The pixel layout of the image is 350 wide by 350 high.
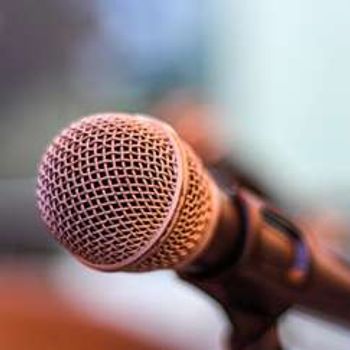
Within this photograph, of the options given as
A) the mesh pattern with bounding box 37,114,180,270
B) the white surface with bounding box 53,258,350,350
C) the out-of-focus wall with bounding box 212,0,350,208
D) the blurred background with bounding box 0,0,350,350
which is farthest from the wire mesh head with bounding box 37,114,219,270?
the out-of-focus wall with bounding box 212,0,350,208

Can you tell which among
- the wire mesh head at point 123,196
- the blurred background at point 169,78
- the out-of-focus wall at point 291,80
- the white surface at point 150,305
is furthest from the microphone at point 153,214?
the out-of-focus wall at point 291,80

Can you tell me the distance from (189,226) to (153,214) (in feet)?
0.08

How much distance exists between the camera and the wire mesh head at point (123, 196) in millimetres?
484

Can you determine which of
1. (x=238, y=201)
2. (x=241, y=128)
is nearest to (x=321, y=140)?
(x=241, y=128)

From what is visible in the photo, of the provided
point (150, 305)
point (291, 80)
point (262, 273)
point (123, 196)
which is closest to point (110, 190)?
point (123, 196)

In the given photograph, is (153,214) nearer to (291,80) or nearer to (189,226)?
(189,226)

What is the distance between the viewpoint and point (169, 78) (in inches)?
104

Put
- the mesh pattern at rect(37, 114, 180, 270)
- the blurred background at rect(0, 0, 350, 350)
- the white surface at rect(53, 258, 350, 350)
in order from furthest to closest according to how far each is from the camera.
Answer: the blurred background at rect(0, 0, 350, 350) < the white surface at rect(53, 258, 350, 350) < the mesh pattern at rect(37, 114, 180, 270)

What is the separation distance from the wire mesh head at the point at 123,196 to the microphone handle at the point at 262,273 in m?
0.03

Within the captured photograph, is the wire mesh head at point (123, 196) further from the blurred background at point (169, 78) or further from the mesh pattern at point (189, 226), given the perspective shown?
the blurred background at point (169, 78)

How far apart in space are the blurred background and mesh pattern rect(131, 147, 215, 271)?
6.48 feet

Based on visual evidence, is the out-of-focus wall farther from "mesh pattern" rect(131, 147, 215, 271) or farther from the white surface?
"mesh pattern" rect(131, 147, 215, 271)

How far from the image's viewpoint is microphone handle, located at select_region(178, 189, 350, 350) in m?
0.54

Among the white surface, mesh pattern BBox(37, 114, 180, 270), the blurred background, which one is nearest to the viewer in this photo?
mesh pattern BBox(37, 114, 180, 270)
